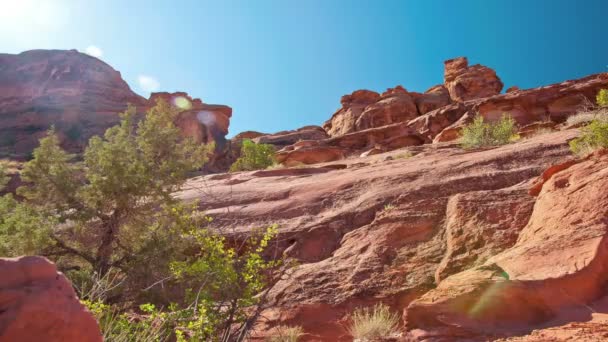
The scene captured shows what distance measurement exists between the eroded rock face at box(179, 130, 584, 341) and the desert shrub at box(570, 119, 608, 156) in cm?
78

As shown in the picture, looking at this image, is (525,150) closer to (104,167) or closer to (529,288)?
(529,288)

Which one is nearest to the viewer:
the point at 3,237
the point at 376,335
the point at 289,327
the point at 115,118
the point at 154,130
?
the point at 376,335

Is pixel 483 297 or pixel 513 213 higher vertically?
pixel 513 213

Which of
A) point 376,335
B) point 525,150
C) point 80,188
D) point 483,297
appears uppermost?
point 525,150

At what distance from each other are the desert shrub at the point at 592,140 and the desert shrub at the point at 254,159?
24.5 metres

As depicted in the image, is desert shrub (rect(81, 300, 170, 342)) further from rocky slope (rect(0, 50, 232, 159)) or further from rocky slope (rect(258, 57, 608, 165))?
rocky slope (rect(0, 50, 232, 159))

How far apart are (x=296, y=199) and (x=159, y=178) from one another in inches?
153

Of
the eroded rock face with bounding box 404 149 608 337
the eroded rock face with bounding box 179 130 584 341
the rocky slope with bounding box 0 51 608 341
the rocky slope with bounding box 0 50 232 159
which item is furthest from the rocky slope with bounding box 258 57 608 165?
the rocky slope with bounding box 0 50 232 159

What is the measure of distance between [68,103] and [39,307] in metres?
59.4

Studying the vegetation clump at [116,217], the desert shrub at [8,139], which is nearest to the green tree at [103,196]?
the vegetation clump at [116,217]

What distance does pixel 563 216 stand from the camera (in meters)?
5.90

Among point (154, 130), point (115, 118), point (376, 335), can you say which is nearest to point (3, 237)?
point (154, 130)

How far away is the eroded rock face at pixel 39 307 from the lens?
237 centimetres

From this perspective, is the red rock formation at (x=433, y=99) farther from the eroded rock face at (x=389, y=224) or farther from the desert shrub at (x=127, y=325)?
the desert shrub at (x=127, y=325)
